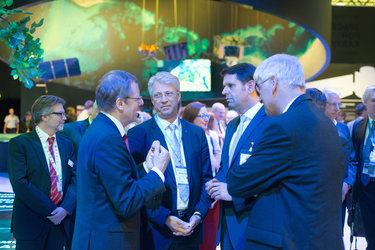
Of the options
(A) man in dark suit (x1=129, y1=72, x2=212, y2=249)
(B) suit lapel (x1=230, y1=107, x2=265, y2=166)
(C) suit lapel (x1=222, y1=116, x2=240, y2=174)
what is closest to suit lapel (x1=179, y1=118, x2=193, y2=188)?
(A) man in dark suit (x1=129, y1=72, x2=212, y2=249)

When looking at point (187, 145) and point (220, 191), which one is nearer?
point (220, 191)

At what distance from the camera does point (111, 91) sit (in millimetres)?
1974

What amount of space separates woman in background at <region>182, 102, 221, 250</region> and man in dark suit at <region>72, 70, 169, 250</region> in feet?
5.32

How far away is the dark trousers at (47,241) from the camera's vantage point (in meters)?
2.81

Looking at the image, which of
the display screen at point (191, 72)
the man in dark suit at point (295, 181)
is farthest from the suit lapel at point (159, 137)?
the display screen at point (191, 72)

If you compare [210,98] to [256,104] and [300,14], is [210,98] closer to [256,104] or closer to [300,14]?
[300,14]

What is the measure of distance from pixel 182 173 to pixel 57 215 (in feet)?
3.56

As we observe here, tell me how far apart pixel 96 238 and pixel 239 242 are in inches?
32.8

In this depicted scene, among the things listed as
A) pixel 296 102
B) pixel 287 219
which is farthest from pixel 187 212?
pixel 296 102

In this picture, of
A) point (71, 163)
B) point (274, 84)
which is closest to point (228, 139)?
point (274, 84)

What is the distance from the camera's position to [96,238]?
6.03 feet

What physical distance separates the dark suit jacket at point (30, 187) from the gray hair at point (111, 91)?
3.85 feet

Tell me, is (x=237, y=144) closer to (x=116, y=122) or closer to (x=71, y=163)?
(x=116, y=122)

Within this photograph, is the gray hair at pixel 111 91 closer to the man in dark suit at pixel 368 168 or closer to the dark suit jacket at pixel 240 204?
the dark suit jacket at pixel 240 204
